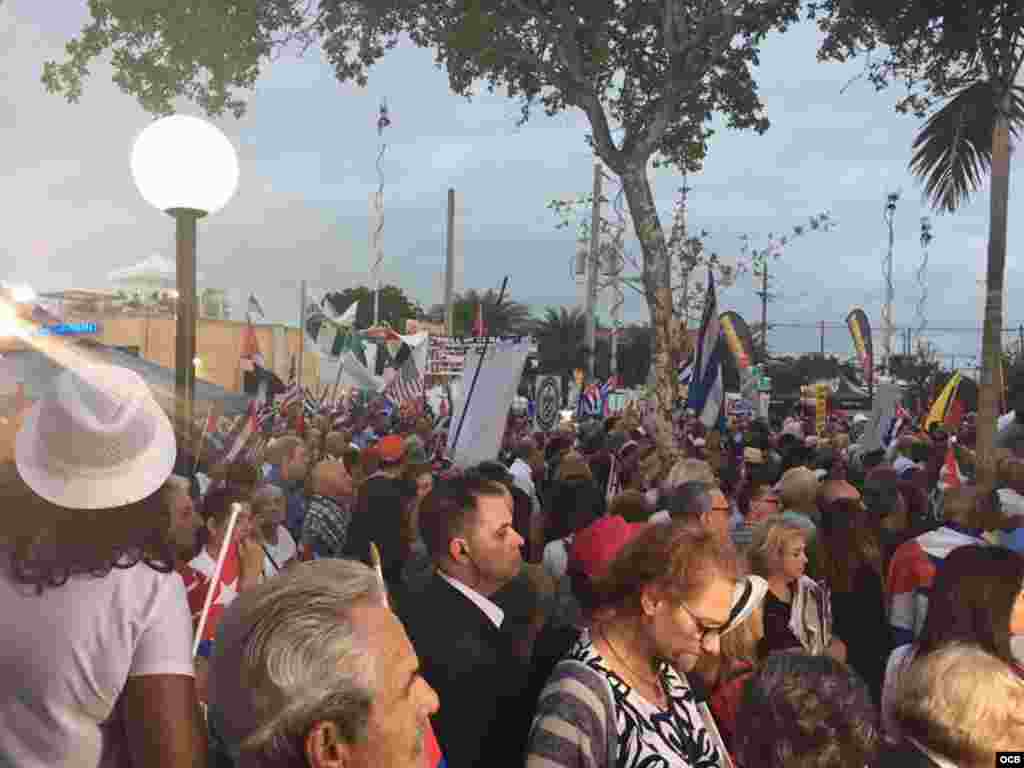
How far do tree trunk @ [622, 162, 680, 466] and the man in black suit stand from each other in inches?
260

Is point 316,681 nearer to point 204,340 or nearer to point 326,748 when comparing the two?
point 326,748

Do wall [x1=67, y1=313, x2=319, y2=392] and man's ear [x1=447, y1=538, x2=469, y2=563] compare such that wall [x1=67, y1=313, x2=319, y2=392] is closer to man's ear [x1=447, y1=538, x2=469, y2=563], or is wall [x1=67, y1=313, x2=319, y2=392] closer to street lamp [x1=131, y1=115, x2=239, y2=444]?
street lamp [x1=131, y1=115, x2=239, y2=444]

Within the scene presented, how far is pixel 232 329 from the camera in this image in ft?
146

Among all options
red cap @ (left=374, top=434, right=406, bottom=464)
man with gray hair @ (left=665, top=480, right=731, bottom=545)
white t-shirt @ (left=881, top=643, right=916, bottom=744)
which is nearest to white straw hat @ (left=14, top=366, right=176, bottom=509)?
white t-shirt @ (left=881, top=643, right=916, bottom=744)

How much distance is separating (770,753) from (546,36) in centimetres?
910

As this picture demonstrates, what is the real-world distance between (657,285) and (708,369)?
3.74 ft

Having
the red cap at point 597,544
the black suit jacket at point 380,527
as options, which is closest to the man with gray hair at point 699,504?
the black suit jacket at point 380,527

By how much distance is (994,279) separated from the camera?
11.7 metres

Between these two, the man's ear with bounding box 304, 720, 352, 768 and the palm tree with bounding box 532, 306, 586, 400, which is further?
the palm tree with bounding box 532, 306, 586, 400

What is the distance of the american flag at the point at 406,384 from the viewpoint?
51.3 feet

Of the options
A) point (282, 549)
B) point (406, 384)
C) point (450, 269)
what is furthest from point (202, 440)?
point (450, 269)

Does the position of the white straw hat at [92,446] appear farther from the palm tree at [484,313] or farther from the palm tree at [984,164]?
the palm tree at [484,313]

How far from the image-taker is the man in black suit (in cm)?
283

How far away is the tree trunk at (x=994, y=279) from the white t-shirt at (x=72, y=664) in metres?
10.8
